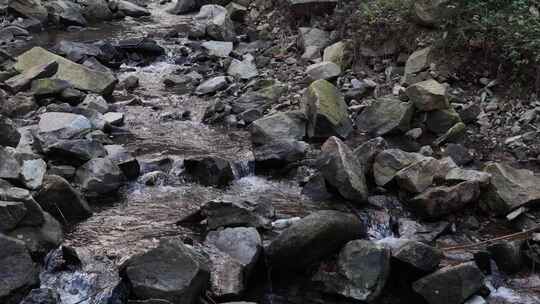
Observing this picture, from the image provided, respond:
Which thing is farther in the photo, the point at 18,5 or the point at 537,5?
the point at 18,5

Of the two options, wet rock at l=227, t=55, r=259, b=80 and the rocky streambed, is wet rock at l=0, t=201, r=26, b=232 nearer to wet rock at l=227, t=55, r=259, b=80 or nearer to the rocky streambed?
the rocky streambed

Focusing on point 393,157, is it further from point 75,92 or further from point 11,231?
point 75,92

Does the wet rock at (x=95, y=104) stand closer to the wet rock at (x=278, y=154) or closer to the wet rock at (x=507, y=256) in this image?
the wet rock at (x=278, y=154)

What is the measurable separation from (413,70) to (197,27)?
621 centimetres

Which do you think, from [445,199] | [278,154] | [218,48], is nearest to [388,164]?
[445,199]

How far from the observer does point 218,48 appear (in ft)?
43.6

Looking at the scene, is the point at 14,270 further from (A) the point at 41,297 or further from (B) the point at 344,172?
(B) the point at 344,172

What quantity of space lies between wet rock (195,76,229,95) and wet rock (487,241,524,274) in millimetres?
6075

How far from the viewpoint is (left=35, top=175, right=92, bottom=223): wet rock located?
257 inches

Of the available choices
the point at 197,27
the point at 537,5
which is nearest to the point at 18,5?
the point at 197,27

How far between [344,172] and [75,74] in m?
5.45

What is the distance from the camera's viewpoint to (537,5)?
9.59 m

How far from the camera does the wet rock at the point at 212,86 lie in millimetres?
10992

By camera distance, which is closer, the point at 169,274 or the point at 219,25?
the point at 169,274
